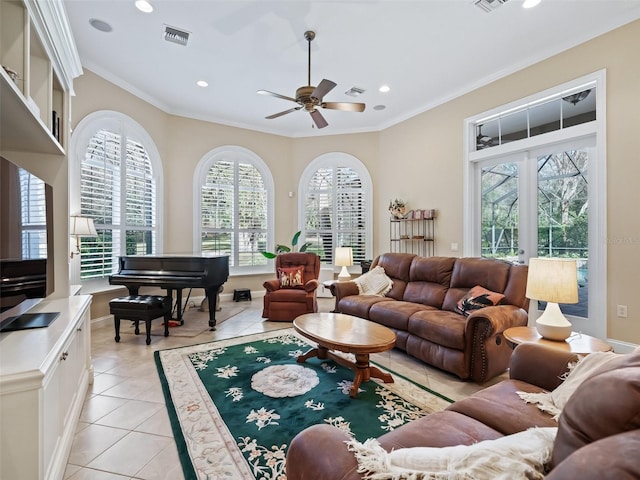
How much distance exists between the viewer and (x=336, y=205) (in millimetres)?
6688

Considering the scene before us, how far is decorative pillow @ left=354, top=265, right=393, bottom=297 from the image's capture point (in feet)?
14.0

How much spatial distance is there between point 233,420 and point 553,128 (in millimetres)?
4745

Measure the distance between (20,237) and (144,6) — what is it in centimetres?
262

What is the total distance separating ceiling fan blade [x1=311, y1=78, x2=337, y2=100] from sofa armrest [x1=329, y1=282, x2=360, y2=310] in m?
2.39

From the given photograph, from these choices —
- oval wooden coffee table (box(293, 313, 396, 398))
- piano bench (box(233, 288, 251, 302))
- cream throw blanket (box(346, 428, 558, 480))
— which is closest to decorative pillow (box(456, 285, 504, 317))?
oval wooden coffee table (box(293, 313, 396, 398))

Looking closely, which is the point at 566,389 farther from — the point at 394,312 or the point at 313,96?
the point at 313,96

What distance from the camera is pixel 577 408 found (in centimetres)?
77

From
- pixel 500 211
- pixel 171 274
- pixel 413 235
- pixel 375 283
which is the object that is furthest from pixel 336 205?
pixel 171 274

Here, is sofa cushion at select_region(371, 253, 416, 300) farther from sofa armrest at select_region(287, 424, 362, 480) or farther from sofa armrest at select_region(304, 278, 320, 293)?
sofa armrest at select_region(287, 424, 362, 480)

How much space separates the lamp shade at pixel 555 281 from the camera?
7.34ft

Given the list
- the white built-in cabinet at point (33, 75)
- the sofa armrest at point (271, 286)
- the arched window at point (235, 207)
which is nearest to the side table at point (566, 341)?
the sofa armrest at point (271, 286)

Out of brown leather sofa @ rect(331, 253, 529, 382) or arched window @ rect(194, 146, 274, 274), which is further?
arched window @ rect(194, 146, 274, 274)

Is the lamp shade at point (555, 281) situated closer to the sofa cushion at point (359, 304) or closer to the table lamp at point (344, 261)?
the sofa cushion at point (359, 304)

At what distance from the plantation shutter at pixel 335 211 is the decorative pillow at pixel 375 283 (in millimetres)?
2067
